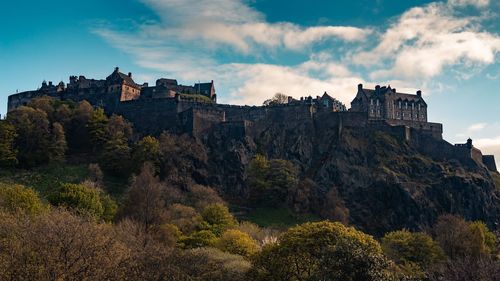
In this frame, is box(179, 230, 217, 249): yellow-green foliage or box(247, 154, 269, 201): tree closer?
box(179, 230, 217, 249): yellow-green foliage

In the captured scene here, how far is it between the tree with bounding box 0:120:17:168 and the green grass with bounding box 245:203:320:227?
36.9 metres

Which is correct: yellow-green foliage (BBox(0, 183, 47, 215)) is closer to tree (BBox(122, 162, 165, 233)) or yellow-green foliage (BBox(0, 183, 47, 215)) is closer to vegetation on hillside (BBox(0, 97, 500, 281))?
vegetation on hillside (BBox(0, 97, 500, 281))

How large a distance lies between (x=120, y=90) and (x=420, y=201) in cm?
5909

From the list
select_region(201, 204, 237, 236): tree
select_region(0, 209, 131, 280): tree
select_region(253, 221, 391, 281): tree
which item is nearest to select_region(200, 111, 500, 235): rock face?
select_region(201, 204, 237, 236): tree

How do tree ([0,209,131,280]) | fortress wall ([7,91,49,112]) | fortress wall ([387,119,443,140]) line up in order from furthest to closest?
1. fortress wall ([7,91,49,112])
2. fortress wall ([387,119,443,140])
3. tree ([0,209,131,280])

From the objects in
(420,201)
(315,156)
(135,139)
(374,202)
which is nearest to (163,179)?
(135,139)

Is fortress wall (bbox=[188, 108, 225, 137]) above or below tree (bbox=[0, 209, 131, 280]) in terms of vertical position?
above

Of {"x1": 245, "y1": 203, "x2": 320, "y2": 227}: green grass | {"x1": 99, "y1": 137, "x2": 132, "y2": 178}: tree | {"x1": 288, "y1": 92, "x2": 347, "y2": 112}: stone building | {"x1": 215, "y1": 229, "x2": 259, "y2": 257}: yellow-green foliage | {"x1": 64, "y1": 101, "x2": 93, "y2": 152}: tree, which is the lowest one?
{"x1": 245, "y1": 203, "x2": 320, "y2": 227}: green grass

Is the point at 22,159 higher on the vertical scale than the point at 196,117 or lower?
lower

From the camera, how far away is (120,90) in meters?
102

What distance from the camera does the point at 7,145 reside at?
81.0m

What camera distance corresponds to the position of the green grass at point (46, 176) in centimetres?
7388

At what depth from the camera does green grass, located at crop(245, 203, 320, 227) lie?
78.7m

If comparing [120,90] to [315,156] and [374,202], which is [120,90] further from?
[374,202]
